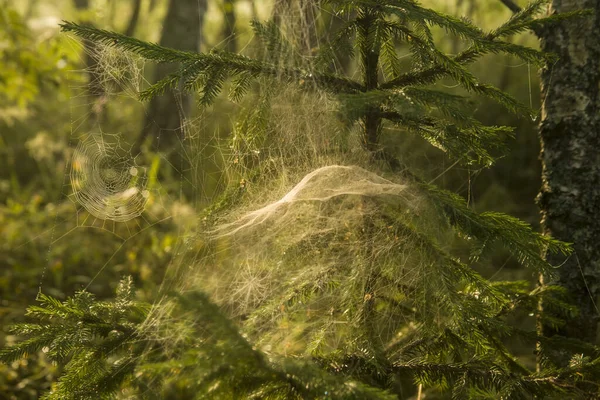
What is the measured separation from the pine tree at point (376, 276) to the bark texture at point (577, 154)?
316 millimetres

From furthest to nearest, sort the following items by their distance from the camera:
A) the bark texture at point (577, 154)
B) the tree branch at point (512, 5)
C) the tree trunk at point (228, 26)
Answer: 1. the tree trunk at point (228, 26)
2. the tree branch at point (512, 5)
3. the bark texture at point (577, 154)

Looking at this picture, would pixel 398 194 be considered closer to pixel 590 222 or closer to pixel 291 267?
pixel 291 267

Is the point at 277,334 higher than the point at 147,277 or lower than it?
higher

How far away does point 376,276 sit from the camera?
5.84 feet

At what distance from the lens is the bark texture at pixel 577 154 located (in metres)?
2.02

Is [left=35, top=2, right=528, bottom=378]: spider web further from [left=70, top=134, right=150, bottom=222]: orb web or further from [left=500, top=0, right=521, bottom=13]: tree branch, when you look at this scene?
[left=500, top=0, right=521, bottom=13]: tree branch

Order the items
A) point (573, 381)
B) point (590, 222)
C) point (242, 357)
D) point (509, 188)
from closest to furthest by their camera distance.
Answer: point (242, 357) → point (573, 381) → point (590, 222) → point (509, 188)

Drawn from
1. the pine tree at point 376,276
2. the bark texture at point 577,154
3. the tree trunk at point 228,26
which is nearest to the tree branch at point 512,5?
the bark texture at point 577,154

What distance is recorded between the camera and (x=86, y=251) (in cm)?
494

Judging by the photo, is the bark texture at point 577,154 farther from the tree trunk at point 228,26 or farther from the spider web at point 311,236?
the tree trunk at point 228,26

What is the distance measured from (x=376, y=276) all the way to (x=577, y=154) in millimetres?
976

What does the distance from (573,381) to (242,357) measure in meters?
1.08

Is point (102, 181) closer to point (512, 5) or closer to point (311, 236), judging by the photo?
point (311, 236)

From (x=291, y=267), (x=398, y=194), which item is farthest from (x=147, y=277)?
(x=398, y=194)
